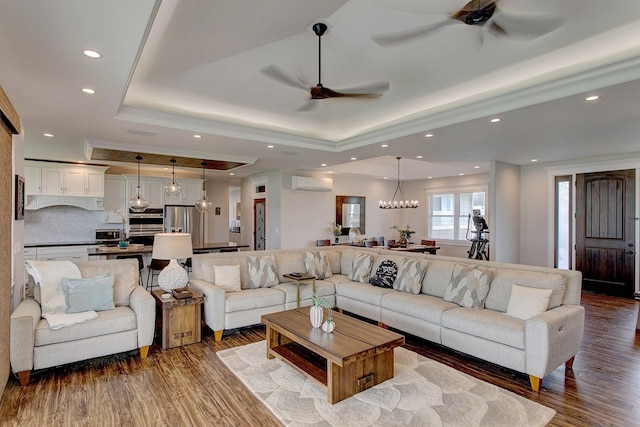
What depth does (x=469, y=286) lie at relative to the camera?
153 inches

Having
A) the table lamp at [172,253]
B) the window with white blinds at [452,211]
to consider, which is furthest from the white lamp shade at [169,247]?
the window with white blinds at [452,211]

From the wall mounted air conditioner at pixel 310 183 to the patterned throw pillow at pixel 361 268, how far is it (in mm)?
3543

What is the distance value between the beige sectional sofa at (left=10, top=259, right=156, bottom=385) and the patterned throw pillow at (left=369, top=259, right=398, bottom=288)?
285 cm

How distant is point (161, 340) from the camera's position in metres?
3.96

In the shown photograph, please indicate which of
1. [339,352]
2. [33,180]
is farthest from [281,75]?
[33,180]

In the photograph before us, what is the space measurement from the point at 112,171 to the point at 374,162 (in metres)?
6.68

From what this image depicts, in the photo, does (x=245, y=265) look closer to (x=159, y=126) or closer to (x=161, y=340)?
(x=161, y=340)

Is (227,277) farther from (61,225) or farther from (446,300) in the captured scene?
(61,225)

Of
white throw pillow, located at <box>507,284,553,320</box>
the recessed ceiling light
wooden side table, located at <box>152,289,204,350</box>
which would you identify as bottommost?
wooden side table, located at <box>152,289,204,350</box>

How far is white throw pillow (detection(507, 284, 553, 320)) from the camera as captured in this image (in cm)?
328

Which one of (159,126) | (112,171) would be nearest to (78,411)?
(159,126)

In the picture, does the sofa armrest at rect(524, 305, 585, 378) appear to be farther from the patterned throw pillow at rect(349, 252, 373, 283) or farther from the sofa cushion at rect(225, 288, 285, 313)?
the sofa cushion at rect(225, 288, 285, 313)

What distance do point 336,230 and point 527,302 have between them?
6197 mm

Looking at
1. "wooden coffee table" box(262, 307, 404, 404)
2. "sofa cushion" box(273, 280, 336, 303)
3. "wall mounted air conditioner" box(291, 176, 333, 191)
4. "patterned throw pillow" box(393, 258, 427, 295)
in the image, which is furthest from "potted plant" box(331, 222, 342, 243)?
"wooden coffee table" box(262, 307, 404, 404)
